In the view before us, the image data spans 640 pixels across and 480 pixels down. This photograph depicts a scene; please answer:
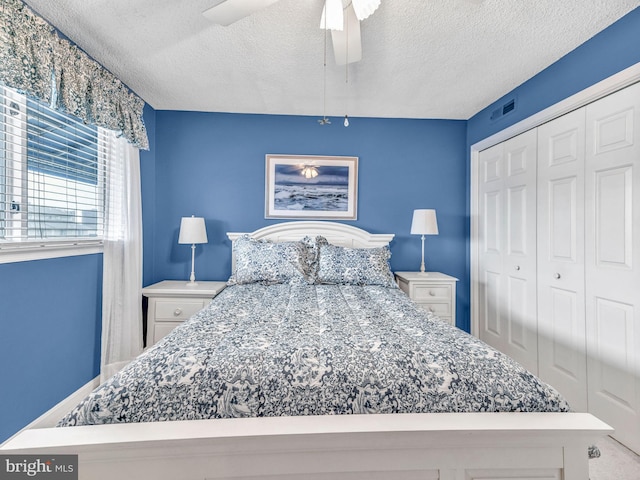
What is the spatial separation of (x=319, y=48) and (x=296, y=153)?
128 centimetres

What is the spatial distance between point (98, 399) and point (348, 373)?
33.0 inches

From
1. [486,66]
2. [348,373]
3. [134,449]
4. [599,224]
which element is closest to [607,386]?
[599,224]

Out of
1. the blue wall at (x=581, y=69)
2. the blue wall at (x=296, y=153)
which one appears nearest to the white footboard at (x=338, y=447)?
the blue wall at (x=581, y=69)

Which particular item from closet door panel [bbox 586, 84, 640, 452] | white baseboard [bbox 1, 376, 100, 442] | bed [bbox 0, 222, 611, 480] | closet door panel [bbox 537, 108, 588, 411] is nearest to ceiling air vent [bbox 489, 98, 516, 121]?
closet door panel [bbox 537, 108, 588, 411]

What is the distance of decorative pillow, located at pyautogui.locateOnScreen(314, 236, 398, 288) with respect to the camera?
8.60 feet

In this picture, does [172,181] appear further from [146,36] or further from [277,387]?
[277,387]

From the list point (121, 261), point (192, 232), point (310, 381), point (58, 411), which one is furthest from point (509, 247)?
point (58, 411)

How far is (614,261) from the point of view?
6.05 ft

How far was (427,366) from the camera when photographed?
115cm

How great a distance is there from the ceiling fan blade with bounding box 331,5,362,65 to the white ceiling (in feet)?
0.50

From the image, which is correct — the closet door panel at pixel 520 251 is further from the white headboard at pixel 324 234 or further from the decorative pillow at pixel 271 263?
the decorative pillow at pixel 271 263

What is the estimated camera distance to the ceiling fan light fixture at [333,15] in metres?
1.56

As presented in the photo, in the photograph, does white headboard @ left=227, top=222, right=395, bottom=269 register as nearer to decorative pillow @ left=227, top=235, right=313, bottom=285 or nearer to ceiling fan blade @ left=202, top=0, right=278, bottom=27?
decorative pillow @ left=227, top=235, right=313, bottom=285

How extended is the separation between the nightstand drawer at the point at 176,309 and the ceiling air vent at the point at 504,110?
3159mm
